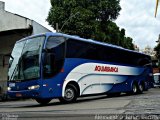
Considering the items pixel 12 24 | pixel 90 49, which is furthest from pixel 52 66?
pixel 12 24

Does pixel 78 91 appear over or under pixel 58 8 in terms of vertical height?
under

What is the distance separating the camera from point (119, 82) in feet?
74.9

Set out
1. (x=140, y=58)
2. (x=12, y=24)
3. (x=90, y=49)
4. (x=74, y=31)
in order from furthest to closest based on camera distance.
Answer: (x=74, y=31) < (x=12, y=24) < (x=140, y=58) < (x=90, y=49)

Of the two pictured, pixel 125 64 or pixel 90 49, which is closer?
pixel 90 49

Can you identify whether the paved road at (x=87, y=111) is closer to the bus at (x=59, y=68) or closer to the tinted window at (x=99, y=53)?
the bus at (x=59, y=68)

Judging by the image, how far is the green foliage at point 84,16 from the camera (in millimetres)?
40312

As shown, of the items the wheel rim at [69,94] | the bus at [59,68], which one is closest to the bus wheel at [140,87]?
the bus at [59,68]

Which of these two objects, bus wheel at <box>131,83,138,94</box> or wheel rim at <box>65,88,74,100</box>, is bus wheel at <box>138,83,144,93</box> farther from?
wheel rim at <box>65,88,74,100</box>

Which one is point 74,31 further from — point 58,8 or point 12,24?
point 12,24

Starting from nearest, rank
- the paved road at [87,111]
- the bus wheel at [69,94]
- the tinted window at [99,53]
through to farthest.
→ the paved road at [87,111], the bus wheel at [69,94], the tinted window at [99,53]

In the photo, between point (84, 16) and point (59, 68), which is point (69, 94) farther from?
point (84, 16)

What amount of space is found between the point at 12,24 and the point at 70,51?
60.8 feet

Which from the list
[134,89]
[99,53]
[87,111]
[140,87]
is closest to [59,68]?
[99,53]

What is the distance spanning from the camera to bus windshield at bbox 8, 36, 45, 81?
53.2 ft
